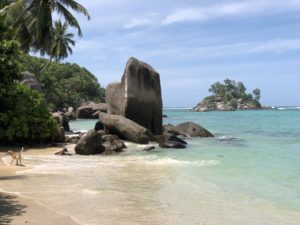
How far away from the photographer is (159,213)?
7.16m

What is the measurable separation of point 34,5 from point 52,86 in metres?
31.7

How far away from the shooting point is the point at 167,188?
9.39 meters

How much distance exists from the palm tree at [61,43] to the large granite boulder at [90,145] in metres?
21.9

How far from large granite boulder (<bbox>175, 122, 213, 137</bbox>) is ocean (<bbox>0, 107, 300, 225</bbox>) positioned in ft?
31.6

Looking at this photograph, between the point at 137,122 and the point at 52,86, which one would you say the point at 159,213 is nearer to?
the point at 137,122

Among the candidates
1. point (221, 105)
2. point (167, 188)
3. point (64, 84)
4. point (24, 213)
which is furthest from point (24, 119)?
point (221, 105)

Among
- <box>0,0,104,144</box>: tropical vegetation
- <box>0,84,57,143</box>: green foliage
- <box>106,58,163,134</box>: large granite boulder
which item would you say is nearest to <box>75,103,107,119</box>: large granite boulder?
<box>0,0,104,144</box>: tropical vegetation

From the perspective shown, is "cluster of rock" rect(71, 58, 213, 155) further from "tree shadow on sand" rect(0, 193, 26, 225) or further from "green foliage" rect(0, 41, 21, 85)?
"tree shadow on sand" rect(0, 193, 26, 225)

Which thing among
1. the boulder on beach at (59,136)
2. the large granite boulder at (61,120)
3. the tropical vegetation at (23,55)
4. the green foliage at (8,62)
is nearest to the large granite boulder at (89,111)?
the tropical vegetation at (23,55)

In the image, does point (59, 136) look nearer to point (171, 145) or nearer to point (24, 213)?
point (171, 145)

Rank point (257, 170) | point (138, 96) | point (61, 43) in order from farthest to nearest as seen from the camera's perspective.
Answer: point (61, 43) → point (138, 96) → point (257, 170)

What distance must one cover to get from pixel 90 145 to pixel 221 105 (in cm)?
9961

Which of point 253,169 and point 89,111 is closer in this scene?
point 253,169

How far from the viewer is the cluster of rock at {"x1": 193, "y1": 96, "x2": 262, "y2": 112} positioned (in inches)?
4402
